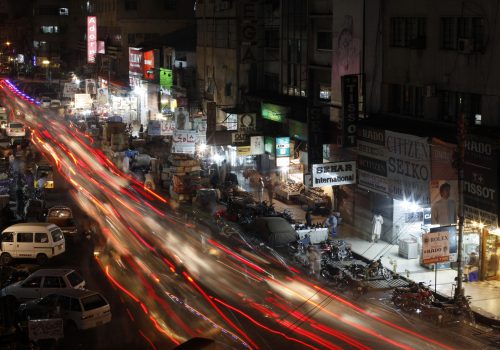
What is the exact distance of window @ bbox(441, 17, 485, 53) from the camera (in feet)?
94.2

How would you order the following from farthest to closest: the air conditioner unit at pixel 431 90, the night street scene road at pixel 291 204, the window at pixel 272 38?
the window at pixel 272 38 < the air conditioner unit at pixel 431 90 < the night street scene road at pixel 291 204

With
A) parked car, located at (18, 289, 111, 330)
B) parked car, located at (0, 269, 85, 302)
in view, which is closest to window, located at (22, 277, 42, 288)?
parked car, located at (0, 269, 85, 302)

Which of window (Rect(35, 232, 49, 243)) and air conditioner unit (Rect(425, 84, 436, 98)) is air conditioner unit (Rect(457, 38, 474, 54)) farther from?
window (Rect(35, 232, 49, 243))

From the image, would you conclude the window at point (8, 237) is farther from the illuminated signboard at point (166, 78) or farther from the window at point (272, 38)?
the illuminated signboard at point (166, 78)

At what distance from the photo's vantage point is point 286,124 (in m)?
44.8

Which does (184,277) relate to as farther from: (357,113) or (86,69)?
(86,69)

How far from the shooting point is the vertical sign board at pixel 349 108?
112ft

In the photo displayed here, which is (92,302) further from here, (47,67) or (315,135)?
(47,67)

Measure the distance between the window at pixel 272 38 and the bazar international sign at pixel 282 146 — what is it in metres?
7.45

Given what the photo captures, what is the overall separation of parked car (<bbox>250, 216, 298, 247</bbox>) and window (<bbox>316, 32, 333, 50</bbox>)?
10.7m

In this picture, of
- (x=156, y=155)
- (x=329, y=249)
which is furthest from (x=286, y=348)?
(x=156, y=155)

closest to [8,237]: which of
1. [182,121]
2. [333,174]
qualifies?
[333,174]

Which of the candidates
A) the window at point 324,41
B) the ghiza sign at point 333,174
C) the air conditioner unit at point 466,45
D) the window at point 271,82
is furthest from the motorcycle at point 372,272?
the window at point 271,82

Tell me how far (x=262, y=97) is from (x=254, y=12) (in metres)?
5.10
